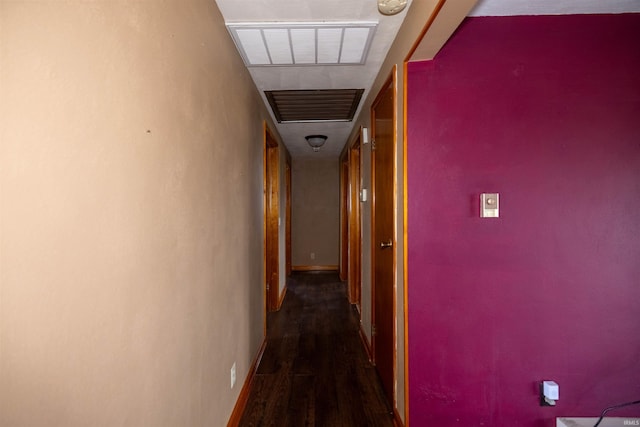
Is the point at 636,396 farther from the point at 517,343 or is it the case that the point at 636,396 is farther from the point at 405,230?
the point at 405,230

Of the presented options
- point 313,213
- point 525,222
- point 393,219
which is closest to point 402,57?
point 393,219

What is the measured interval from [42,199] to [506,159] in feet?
6.32

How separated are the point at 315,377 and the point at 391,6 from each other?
2.50 meters

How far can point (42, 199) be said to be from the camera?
579mm

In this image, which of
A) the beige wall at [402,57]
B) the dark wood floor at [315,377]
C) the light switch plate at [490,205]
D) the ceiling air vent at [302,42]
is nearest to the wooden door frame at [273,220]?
the dark wood floor at [315,377]

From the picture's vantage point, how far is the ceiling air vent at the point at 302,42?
1.78 metres

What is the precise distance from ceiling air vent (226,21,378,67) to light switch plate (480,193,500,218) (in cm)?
117

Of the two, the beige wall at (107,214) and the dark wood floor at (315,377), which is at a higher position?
the beige wall at (107,214)

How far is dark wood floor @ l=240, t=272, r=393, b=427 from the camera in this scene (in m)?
1.94

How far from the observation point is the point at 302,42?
197 centimetres

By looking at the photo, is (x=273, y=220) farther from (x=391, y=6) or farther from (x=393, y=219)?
(x=391, y=6)

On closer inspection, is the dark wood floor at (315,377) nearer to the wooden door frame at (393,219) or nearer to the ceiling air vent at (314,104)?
the wooden door frame at (393,219)

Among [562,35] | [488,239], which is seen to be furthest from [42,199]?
[562,35]

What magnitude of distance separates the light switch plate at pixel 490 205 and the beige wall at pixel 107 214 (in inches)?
56.8
